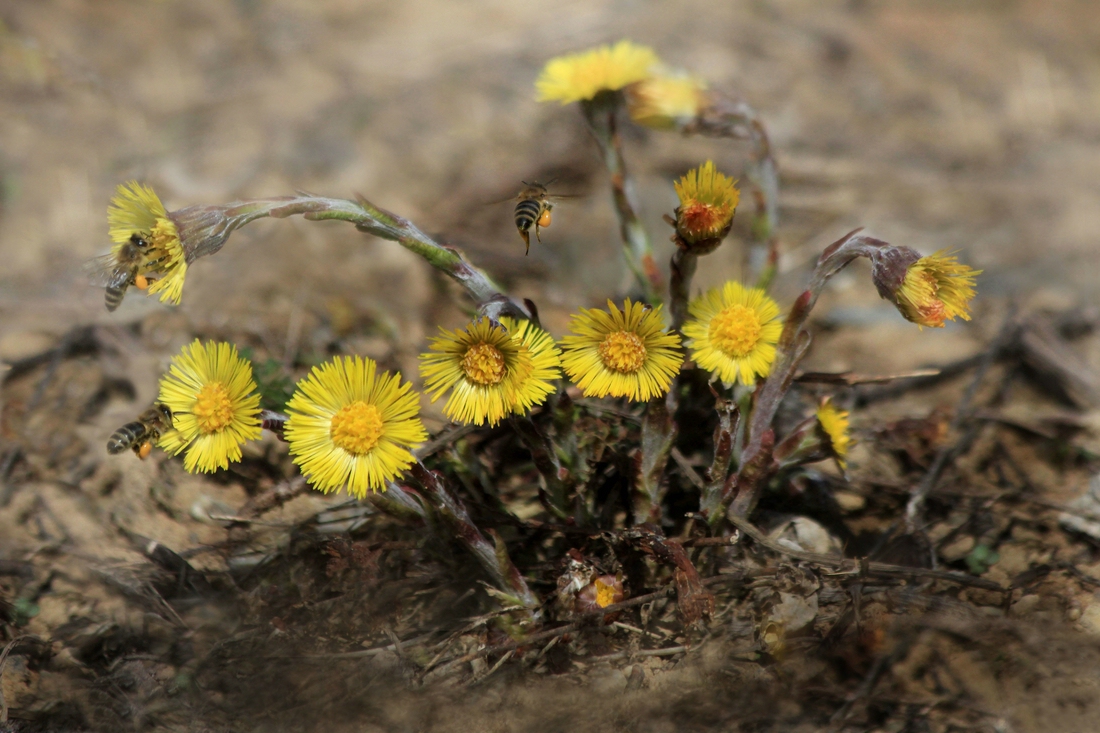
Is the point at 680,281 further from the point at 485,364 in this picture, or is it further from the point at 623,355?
the point at 485,364

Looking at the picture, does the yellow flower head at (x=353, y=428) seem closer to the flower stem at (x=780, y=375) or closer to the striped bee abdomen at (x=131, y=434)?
the striped bee abdomen at (x=131, y=434)

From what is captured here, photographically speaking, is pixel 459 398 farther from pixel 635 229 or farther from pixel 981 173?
pixel 981 173

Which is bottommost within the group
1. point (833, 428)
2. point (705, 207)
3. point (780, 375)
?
point (833, 428)

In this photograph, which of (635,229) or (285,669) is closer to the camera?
(285,669)

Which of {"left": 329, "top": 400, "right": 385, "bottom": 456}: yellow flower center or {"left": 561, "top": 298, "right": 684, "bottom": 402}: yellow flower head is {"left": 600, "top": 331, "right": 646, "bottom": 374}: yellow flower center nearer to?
{"left": 561, "top": 298, "right": 684, "bottom": 402}: yellow flower head

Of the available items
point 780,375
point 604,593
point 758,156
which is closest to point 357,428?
point 604,593

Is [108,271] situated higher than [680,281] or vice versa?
[108,271]

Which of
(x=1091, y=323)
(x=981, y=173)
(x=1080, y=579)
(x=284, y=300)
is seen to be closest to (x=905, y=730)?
(x=1080, y=579)
